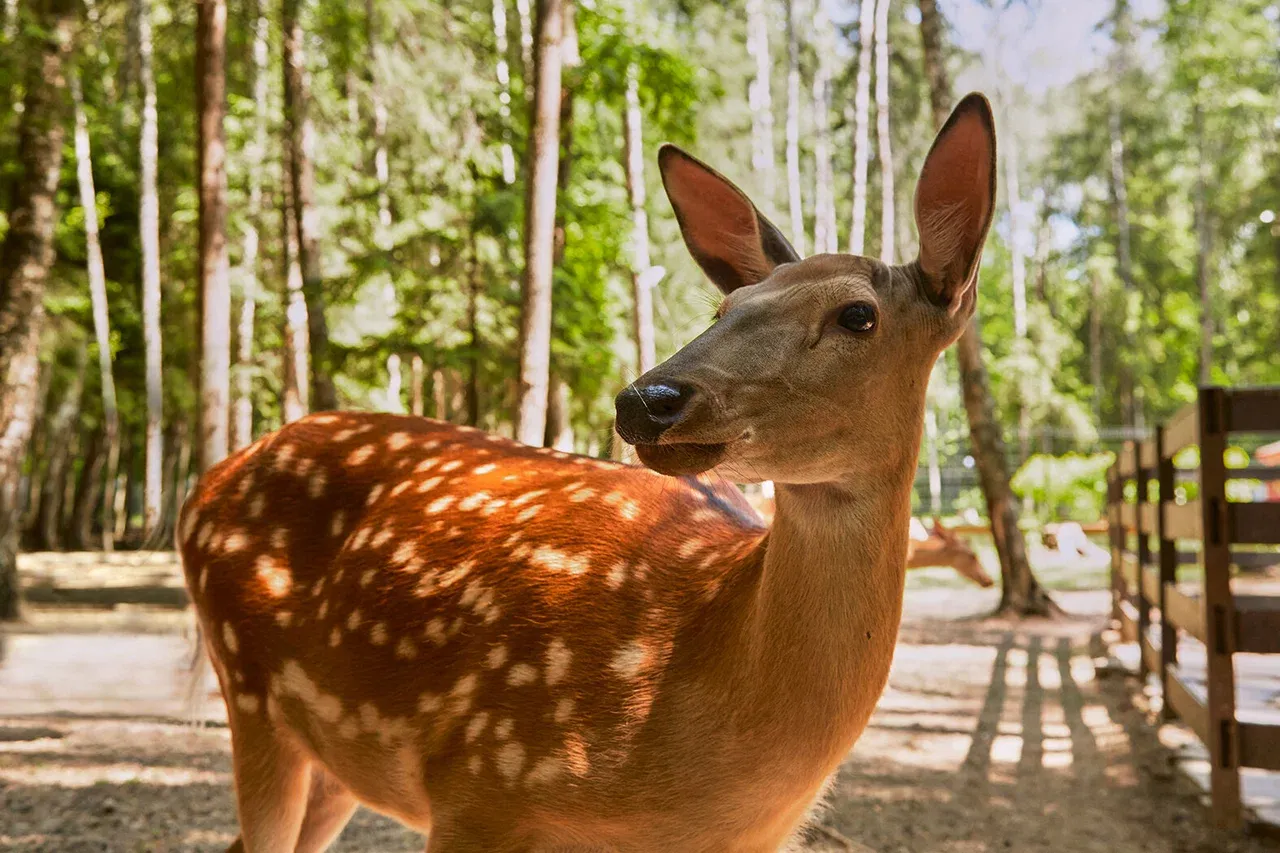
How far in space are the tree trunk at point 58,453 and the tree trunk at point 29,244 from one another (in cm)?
1145

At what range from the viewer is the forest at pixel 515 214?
1202 centimetres

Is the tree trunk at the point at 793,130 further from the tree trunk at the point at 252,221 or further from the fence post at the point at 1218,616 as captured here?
the fence post at the point at 1218,616

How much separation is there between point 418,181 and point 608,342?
418 centimetres

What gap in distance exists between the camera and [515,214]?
1270cm

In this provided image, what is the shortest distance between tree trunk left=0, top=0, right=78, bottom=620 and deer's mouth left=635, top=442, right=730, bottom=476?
37.3ft

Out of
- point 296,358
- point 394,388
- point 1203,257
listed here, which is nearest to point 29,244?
point 296,358

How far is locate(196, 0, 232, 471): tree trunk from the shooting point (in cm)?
1069

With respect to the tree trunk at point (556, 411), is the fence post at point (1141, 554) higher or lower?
lower

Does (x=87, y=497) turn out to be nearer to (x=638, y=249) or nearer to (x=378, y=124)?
(x=378, y=124)

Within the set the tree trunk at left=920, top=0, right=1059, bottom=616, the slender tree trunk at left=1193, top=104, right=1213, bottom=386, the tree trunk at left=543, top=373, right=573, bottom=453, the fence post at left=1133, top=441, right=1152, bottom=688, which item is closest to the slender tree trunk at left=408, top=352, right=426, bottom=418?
the tree trunk at left=543, top=373, right=573, bottom=453

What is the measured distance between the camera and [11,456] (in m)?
11.8

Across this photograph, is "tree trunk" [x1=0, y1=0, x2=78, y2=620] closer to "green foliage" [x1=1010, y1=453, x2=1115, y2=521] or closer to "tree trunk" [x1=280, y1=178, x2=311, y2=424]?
"tree trunk" [x1=280, y1=178, x2=311, y2=424]

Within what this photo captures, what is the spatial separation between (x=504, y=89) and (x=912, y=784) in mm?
10837

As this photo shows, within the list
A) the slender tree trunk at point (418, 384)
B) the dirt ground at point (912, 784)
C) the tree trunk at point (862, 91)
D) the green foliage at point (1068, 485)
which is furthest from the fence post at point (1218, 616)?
the green foliage at point (1068, 485)
